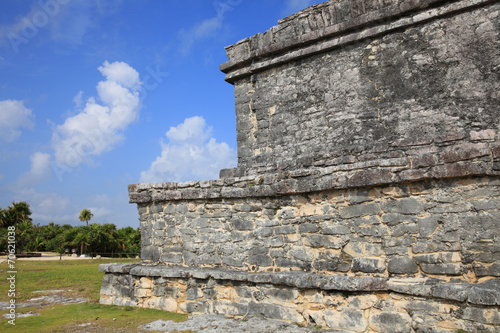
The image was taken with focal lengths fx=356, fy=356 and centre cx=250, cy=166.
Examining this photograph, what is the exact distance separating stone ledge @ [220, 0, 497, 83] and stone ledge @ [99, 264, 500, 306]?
4215mm

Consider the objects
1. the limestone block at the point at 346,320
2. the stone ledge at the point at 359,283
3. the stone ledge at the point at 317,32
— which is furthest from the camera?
the stone ledge at the point at 317,32

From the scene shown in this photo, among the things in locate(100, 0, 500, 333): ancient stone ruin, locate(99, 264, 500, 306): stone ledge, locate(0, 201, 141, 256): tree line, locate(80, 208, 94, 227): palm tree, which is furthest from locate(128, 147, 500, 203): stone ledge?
locate(80, 208, 94, 227): palm tree

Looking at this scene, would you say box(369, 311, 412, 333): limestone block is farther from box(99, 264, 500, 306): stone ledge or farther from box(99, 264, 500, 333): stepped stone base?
box(99, 264, 500, 306): stone ledge

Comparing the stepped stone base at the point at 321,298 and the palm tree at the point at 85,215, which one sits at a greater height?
the palm tree at the point at 85,215

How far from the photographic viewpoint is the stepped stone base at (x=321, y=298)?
352 cm

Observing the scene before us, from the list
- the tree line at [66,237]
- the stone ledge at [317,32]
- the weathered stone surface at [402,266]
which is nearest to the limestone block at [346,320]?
the weathered stone surface at [402,266]

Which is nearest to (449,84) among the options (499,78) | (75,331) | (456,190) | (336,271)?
(499,78)

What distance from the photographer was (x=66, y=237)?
23.9 metres

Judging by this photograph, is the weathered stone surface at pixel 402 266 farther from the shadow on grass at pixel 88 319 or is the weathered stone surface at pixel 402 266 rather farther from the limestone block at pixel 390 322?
the shadow on grass at pixel 88 319

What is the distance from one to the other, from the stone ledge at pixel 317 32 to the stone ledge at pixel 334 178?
9.65 ft

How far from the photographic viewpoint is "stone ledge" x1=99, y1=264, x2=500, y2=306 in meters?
3.45

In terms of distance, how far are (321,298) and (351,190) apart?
1.40m

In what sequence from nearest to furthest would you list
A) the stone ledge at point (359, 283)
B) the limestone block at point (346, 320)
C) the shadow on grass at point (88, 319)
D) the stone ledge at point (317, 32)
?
1. the stone ledge at point (359, 283)
2. the limestone block at point (346, 320)
3. the shadow on grass at point (88, 319)
4. the stone ledge at point (317, 32)

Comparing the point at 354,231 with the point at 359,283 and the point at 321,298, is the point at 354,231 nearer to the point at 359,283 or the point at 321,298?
the point at 359,283
